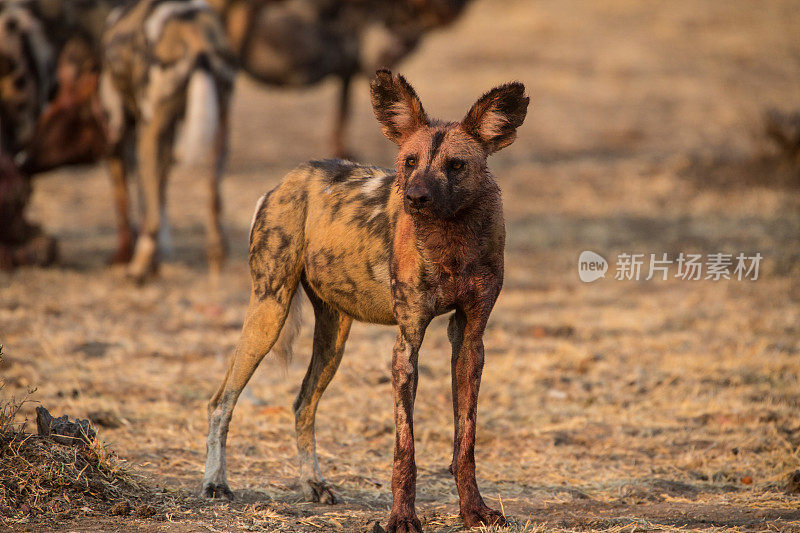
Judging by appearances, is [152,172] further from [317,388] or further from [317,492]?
[317,492]

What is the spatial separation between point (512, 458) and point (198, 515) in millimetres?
1768

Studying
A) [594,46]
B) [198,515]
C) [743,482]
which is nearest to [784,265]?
[743,482]

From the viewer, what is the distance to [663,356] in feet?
21.5

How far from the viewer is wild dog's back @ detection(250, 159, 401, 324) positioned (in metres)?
3.84

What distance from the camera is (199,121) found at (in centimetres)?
753

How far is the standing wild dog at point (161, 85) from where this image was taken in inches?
300

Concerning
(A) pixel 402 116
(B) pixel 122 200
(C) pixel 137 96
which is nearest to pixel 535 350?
(A) pixel 402 116

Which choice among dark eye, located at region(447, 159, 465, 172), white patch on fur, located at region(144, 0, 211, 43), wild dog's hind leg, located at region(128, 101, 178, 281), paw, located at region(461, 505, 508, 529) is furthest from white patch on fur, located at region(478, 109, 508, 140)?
white patch on fur, located at region(144, 0, 211, 43)

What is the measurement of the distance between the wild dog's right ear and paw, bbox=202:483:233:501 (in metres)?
1.62

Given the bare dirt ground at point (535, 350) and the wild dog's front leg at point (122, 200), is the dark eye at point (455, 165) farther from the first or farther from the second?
the wild dog's front leg at point (122, 200)

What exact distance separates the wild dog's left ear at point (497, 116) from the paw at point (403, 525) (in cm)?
137

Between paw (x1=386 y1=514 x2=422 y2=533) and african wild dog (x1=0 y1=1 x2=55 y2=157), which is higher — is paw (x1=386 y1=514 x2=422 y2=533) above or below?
below

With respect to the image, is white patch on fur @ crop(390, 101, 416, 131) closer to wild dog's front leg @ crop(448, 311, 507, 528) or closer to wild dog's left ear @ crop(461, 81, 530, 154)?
wild dog's left ear @ crop(461, 81, 530, 154)

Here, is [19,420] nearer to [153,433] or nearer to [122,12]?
[153,433]
